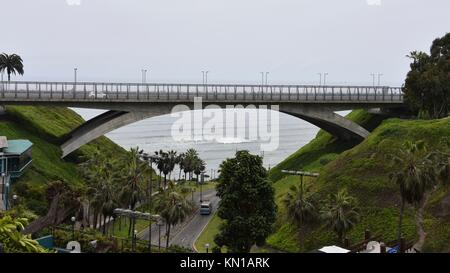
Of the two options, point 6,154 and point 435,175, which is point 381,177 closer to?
point 435,175

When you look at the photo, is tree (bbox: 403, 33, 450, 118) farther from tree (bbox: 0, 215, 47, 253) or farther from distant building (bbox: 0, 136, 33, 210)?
tree (bbox: 0, 215, 47, 253)

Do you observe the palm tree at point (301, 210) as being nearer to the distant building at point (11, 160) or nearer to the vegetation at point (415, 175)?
the vegetation at point (415, 175)

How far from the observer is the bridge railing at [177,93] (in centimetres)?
8069

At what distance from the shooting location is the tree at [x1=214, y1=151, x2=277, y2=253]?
48.4m

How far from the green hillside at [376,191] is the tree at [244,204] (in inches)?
320

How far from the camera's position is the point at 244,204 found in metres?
49.9

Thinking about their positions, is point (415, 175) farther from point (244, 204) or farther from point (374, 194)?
point (374, 194)

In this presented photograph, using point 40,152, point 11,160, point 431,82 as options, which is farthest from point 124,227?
point 431,82

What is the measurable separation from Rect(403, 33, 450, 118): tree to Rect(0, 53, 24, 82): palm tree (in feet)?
223

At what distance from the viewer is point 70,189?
208 feet

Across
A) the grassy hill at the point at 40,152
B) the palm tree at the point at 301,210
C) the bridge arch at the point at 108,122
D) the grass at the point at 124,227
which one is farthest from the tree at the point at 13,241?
the bridge arch at the point at 108,122

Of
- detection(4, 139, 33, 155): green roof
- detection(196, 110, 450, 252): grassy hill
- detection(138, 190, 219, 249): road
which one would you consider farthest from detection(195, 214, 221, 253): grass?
detection(4, 139, 33, 155): green roof
